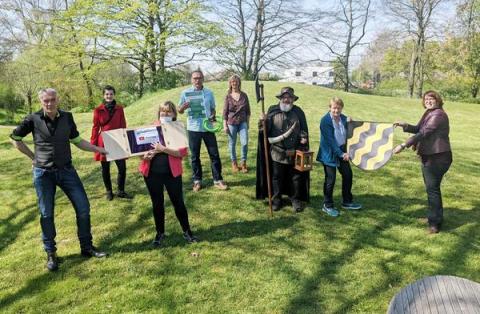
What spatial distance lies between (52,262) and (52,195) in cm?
86

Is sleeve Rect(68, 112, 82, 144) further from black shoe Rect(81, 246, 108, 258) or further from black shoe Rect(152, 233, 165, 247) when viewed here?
black shoe Rect(152, 233, 165, 247)

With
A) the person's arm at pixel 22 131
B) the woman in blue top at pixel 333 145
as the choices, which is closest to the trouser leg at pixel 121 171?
the person's arm at pixel 22 131

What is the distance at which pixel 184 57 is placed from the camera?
31438 millimetres

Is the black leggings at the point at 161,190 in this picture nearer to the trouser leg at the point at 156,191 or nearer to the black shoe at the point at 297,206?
the trouser leg at the point at 156,191

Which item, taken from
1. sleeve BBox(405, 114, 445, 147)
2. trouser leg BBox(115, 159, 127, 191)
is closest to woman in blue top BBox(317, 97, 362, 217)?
sleeve BBox(405, 114, 445, 147)

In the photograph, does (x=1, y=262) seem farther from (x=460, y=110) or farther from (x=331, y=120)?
(x=460, y=110)

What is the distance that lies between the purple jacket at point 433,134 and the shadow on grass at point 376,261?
53.0 inches

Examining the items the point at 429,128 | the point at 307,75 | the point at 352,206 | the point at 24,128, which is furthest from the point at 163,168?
the point at 307,75

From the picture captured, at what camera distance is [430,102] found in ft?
19.0

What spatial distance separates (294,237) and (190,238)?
1.53 metres

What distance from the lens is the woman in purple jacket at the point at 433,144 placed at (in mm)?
5758

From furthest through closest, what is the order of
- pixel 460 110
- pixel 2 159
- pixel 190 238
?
pixel 460 110 → pixel 2 159 → pixel 190 238

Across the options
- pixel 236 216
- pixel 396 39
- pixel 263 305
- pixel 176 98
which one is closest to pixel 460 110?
pixel 176 98

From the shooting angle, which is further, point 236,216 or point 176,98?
point 176,98
